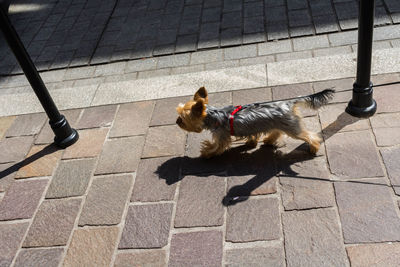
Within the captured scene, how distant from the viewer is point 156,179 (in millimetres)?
4324

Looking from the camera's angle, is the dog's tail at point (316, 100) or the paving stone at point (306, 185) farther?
the dog's tail at point (316, 100)

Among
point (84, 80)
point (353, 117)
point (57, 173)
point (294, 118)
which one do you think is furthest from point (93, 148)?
point (353, 117)

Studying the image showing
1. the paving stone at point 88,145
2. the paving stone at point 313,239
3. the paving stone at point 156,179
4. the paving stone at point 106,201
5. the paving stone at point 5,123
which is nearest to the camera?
the paving stone at point 313,239

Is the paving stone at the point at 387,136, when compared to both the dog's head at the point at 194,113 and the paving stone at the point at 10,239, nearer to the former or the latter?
the dog's head at the point at 194,113

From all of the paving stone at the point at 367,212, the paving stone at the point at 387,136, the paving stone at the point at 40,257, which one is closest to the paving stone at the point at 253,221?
the paving stone at the point at 367,212

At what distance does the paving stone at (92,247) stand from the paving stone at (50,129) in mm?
1729

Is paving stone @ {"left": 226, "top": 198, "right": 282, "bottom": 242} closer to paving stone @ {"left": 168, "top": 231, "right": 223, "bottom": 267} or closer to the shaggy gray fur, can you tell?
paving stone @ {"left": 168, "top": 231, "right": 223, "bottom": 267}

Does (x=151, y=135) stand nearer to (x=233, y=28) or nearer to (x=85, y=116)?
(x=85, y=116)

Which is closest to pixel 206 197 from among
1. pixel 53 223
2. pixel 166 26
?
pixel 53 223

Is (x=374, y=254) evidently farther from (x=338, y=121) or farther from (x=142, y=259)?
(x=142, y=259)

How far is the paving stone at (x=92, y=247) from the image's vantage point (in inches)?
145

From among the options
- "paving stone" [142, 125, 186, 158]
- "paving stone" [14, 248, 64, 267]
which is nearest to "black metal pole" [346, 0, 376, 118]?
"paving stone" [142, 125, 186, 158]

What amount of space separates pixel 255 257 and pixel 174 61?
371 centimetres

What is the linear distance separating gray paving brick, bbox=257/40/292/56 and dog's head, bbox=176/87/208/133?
231 centimetres
